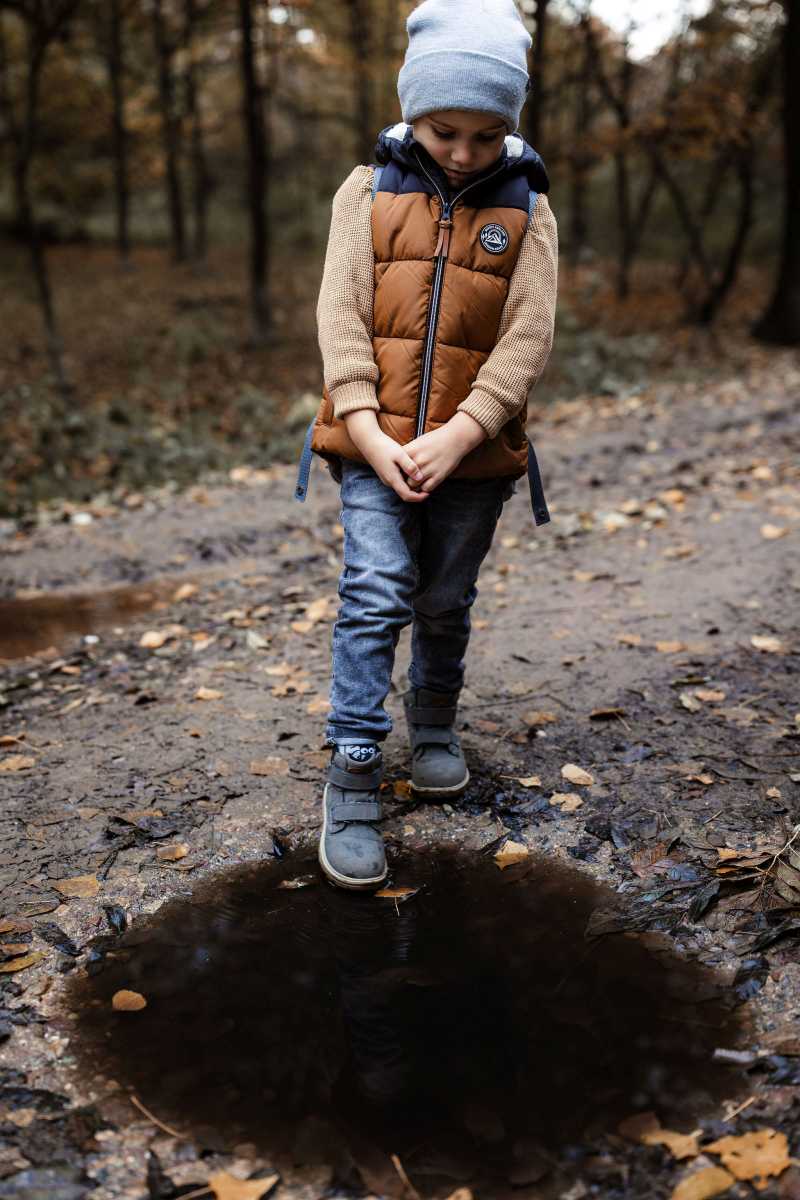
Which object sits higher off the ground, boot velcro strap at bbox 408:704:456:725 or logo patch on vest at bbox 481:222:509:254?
logo patch on vest at bbox 481:222:509:254

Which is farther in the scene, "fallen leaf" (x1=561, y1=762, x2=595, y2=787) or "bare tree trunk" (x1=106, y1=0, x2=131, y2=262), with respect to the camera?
"bare tree trunk" (x1=106, y1=0, x2=131, y2=262)

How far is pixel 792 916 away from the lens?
2232mm

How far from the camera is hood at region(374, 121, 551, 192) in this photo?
7.45ft

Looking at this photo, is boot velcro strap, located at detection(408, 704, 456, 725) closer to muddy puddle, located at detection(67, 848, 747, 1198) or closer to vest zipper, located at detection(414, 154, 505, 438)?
A: muddy puddle, located at detection(67, 848, 747, 1198)

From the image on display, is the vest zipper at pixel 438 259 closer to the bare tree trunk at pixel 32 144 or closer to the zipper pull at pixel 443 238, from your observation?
the zipper pull at pixel 443 238

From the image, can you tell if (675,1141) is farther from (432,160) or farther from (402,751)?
(432,160)

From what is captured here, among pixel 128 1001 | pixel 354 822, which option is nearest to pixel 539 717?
pixel 354 822

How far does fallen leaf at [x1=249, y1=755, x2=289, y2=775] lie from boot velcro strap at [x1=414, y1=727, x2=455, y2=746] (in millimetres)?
428

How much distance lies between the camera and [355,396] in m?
2.28

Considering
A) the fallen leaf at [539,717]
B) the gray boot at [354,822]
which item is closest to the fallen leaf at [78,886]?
the gray boot at [354,822]

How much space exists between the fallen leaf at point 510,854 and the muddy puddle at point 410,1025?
5 centimetres

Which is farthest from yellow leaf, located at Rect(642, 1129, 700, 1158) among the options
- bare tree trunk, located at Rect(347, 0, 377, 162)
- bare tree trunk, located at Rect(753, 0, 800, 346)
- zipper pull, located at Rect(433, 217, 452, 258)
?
bare tree trunk, located at Rect(347, 0, 377, 162)

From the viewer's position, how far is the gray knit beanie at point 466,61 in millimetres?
2086

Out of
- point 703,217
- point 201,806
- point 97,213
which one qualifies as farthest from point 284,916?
point 97,213
